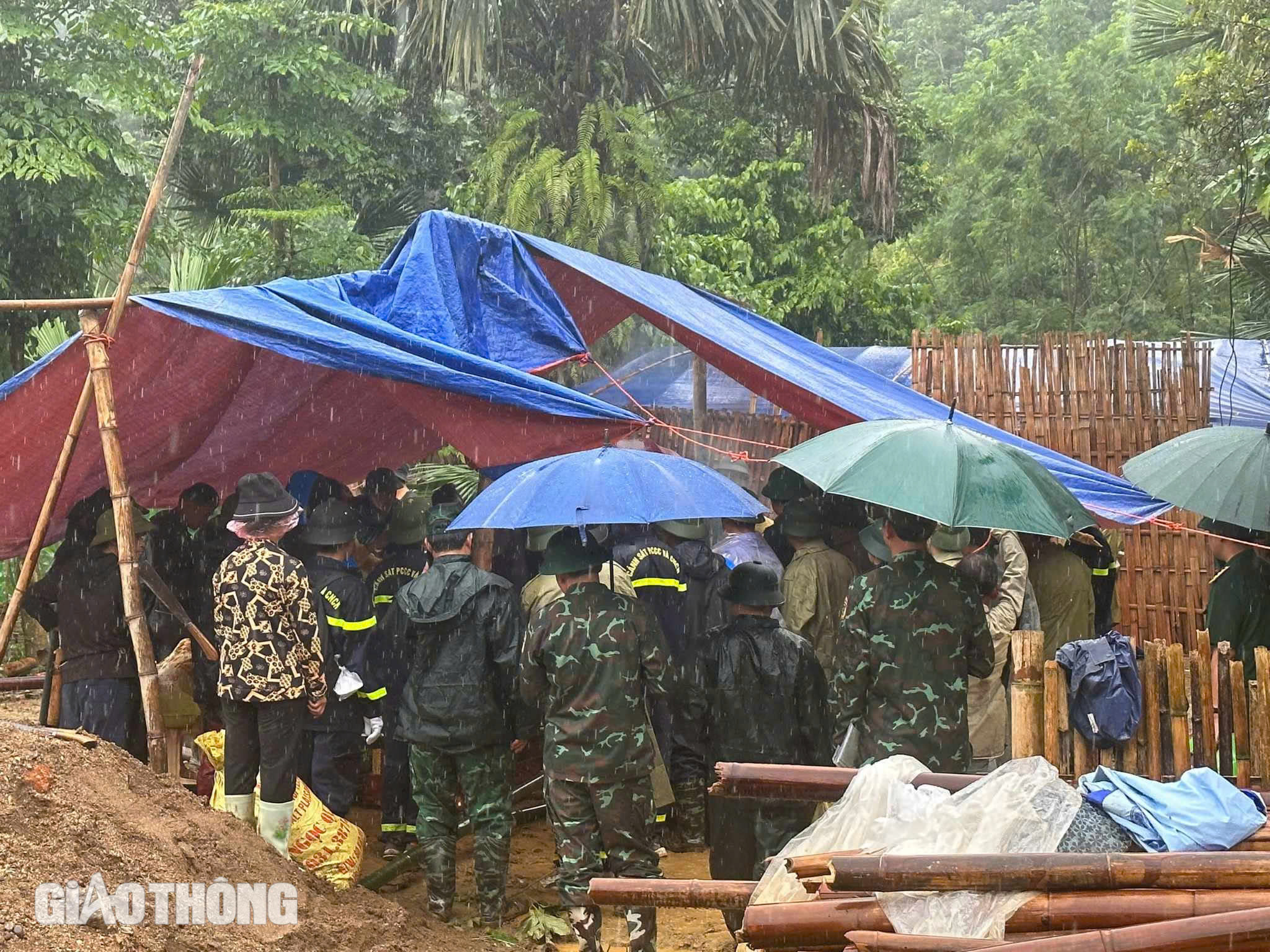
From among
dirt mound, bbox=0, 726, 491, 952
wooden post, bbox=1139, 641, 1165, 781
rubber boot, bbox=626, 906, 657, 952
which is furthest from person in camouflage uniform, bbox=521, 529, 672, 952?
wooden post, bbox=1139, 641, 1165, 781

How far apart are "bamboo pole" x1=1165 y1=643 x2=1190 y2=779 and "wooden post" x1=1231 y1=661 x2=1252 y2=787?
0.51 feet

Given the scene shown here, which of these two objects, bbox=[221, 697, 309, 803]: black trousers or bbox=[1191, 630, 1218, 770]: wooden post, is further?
bbox=[221, 697, 309, 803]: black trousers

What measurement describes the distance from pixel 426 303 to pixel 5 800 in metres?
3.21

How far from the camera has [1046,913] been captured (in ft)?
8.18

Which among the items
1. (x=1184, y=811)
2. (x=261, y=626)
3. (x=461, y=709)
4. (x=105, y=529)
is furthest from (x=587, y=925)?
(x=105, y=529)

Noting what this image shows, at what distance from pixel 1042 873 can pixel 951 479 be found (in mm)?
1944

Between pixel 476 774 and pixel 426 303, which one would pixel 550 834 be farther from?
pixel 426 303

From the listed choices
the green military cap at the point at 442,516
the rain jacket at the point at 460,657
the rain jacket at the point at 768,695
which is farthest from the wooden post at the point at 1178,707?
the green military cap at the point at 442,516

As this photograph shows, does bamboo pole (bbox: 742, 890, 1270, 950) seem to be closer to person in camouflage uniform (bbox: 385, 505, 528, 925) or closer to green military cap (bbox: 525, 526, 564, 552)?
person in camouflage uniform (bbox: 385, 505, 528, 925)

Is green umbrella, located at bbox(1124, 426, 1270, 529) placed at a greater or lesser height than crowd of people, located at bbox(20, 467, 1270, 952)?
greater

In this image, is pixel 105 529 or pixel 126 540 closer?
pixel 126 540

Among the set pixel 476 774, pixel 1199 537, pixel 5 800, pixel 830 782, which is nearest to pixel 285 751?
pixel 476 774

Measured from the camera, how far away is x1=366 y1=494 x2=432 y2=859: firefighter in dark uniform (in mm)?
6355

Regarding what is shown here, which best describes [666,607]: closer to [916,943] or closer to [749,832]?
[749,832]
